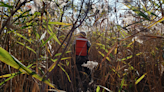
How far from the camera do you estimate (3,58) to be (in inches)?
9.8

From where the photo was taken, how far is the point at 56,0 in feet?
1.98

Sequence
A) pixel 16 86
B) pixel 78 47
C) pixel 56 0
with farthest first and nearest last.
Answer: pixel 78 47
pixel 16 86
pixel 56 0

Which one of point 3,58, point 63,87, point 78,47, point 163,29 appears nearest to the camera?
point 3,58

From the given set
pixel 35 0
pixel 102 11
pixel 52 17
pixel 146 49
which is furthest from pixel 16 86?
pixel 146 49

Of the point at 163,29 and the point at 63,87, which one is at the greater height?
the point at 163,29

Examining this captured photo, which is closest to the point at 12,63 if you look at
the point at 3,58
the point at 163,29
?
the point at 3,58

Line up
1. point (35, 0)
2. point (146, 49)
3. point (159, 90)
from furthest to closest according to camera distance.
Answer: point (146, 49), point (159, 90), point (35, 0)

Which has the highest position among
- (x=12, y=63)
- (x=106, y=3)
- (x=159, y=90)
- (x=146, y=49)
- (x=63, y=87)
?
(x=106, y=3)

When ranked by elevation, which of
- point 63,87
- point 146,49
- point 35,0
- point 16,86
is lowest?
point 63,87

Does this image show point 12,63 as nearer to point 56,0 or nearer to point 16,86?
point 56,0

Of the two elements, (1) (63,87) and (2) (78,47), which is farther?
(2) (78,47)

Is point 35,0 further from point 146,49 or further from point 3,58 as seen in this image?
point 146,49

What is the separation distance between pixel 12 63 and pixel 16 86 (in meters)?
0.75

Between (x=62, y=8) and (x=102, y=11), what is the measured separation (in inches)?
22.8
